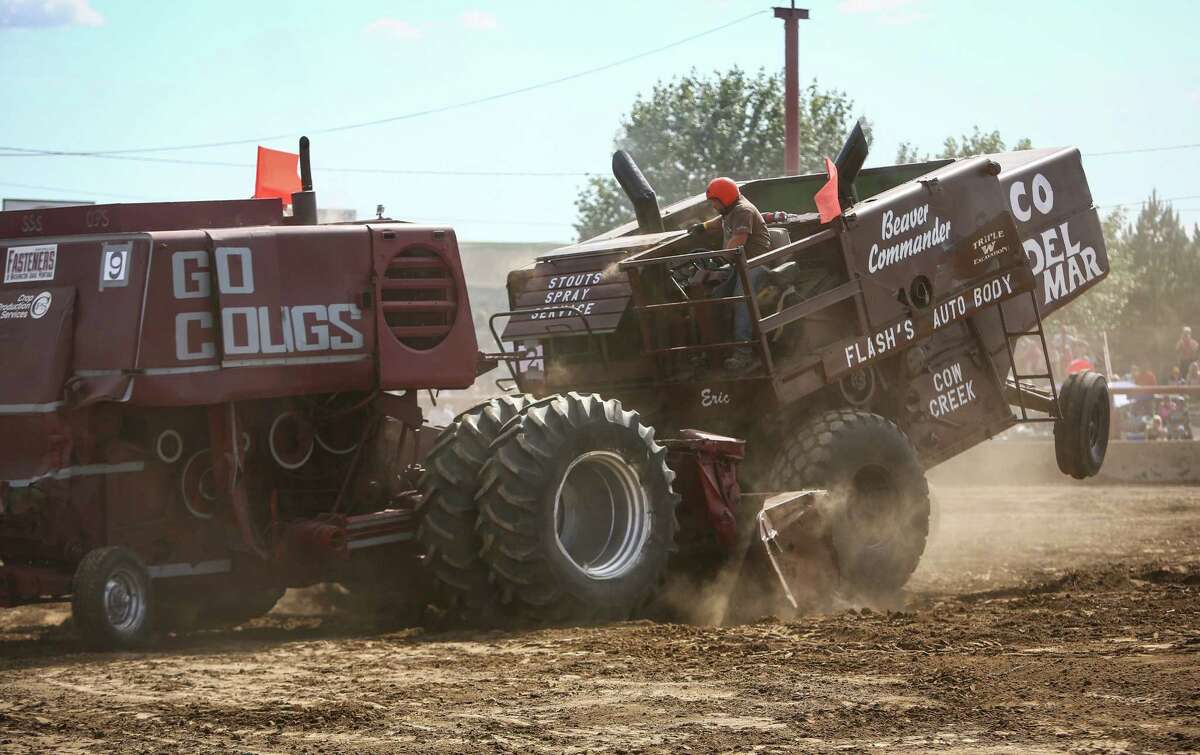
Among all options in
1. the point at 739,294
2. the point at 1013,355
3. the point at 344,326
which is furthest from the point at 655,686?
the point at 1013,355

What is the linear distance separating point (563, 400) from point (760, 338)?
1.88 meters

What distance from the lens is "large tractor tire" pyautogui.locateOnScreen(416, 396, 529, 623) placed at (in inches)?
368

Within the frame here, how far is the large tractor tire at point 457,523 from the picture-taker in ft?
30.6

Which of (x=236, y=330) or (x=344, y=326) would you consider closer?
(x=236, y=330)

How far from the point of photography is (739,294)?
36.7 feet

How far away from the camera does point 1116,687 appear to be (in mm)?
6621

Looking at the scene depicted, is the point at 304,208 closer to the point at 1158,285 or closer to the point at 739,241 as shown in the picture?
the point at 739,241

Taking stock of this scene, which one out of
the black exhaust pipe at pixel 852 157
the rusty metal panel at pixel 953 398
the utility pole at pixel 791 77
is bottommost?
the rusty metal panel at pixel 953 398

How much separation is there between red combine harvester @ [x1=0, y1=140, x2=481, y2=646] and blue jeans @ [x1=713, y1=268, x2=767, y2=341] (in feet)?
7.11

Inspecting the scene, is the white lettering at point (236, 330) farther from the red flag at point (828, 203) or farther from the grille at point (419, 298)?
the red flag at point (828, 203)

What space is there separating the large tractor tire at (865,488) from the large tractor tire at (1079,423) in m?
1.81

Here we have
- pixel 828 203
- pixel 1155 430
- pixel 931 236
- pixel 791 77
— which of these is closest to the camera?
pixel 828 203

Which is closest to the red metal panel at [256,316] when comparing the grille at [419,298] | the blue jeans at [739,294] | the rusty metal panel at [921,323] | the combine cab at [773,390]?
the grille at [419,298]

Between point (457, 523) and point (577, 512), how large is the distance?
3.22ft
